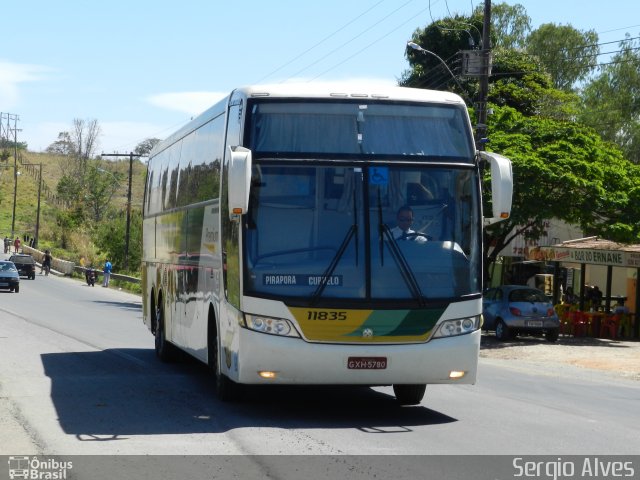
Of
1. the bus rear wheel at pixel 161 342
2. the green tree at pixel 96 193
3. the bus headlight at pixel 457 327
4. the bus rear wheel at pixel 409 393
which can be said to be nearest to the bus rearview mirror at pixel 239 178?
the bus headlight at pixel 457 327

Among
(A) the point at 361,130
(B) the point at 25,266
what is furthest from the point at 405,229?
(B) the point at 25,266

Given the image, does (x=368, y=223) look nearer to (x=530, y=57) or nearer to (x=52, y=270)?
(x=530, y=57)

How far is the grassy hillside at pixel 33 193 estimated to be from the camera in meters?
128

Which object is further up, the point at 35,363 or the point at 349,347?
the point at 349,347

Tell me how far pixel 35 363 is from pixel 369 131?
8.20 m

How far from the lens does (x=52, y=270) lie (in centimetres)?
8206

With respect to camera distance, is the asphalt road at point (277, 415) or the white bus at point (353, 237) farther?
the white bus at point (353, 237)

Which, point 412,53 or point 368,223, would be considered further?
point 412,53

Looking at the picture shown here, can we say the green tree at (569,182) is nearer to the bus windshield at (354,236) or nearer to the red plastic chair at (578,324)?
the red plastic chair at (578,324)

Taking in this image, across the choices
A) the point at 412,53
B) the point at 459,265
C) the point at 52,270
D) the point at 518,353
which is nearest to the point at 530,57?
the point at 412,53

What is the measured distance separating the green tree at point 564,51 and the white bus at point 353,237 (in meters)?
65.7

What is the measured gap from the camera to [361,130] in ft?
39.4

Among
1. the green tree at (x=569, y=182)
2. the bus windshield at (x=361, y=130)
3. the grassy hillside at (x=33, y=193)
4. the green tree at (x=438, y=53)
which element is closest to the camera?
the bus windshield at (x=361, y=130)

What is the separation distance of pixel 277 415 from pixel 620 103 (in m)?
65.9
